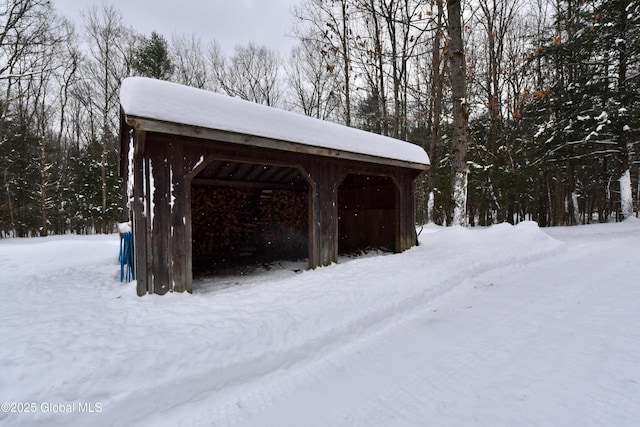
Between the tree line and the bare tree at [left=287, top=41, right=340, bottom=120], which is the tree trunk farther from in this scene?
the bare tree at [left=287, top=41, right=340, bottom=120]

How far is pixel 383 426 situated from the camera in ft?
6.12

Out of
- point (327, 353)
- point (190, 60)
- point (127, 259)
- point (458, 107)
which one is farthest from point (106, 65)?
point (327, 353)

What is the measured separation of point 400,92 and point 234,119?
1339 centimetres

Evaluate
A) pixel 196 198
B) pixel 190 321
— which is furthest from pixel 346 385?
pixel 196 198

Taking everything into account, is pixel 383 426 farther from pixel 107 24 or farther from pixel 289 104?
pixel 107 24

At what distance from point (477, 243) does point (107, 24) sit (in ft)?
72.4

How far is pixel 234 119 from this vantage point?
407 cm

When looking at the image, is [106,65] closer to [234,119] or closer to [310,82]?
[310,82]

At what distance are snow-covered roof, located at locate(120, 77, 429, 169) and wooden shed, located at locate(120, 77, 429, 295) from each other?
1cm

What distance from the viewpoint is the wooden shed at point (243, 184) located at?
3.72 metres

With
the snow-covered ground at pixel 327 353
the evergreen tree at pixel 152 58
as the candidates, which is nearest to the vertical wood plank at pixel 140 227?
the snow-covered ground at pixel 327 353

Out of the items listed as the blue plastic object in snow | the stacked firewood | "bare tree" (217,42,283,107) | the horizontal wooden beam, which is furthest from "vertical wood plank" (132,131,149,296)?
"bare tree" (217,42,283,107)

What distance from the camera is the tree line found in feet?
39.8

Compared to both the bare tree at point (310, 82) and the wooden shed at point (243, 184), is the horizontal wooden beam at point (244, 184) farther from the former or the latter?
the bare tree at point (310, 82)
